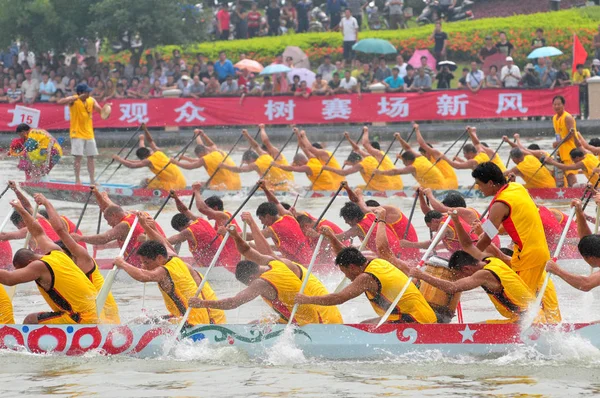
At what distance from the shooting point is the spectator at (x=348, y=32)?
93.5 feet

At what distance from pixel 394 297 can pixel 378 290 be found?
0.14 meters

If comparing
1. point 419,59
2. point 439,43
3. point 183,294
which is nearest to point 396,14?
point 439,43

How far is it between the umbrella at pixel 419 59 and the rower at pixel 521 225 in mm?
18204

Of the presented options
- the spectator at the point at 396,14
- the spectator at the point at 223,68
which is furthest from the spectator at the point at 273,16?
the spectator at the point at 223,68

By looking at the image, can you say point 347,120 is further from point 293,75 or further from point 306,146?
point 306,146

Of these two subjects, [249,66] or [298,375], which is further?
[249,66]

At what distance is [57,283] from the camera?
31.9ft

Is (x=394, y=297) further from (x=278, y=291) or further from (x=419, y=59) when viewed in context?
(x=419, y=59)

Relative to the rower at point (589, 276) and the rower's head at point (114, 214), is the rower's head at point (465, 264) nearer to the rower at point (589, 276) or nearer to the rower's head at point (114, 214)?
Answer: the rower at point (589, 276)

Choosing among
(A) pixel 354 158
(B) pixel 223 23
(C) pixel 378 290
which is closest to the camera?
(C) pixel 378 290

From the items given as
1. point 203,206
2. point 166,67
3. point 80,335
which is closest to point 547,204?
point 203,206

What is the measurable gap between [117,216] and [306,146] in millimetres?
5916

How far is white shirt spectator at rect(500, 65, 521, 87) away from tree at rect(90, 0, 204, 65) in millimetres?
7641

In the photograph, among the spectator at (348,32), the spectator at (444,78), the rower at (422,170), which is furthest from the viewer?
the spectator at (348,32)
